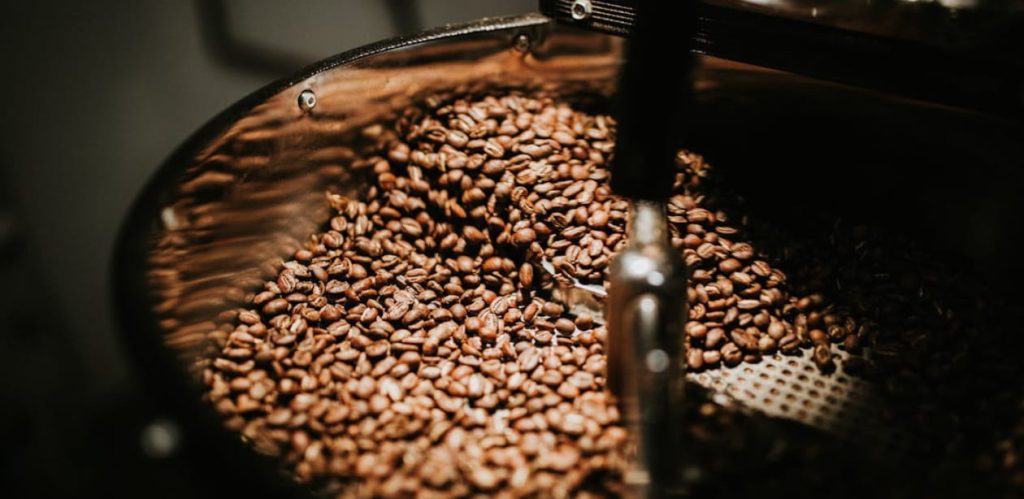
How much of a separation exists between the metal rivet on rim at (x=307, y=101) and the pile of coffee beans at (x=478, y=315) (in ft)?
0.44

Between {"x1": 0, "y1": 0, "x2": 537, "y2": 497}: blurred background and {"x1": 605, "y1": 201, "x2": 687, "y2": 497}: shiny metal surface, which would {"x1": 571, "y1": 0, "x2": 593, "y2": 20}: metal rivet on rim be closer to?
{"x1": 605, "y1": 201, "x2": 687, "y2": 497}: shiny metal surface

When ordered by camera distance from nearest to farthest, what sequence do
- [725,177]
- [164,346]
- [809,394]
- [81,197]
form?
[164,346]
[809,394]
[725,177]
[81,197]

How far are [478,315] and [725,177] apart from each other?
1.34 ft

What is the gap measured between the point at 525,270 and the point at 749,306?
0.92ft

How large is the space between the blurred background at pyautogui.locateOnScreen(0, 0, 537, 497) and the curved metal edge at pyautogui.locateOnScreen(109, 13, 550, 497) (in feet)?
1.39

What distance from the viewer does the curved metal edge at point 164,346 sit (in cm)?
60

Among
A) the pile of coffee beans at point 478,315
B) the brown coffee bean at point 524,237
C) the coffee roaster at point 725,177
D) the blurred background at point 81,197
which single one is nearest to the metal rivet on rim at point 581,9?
the coffee roaster at point 725,177

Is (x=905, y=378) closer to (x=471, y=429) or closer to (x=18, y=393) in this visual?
(x=471, y=429)

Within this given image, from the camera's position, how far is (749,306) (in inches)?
36.4

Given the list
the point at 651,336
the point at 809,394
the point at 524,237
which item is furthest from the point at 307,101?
the point at 809,394

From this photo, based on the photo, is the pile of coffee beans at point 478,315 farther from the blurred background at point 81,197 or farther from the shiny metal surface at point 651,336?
the blurred background at point 81,197

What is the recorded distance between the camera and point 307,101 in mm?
919

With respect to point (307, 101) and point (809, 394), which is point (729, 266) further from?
point (307, 101)

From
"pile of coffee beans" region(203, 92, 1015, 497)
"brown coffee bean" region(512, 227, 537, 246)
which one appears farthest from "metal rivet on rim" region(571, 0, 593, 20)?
"brown coffee bean" region(512, 227, 537, 246)
